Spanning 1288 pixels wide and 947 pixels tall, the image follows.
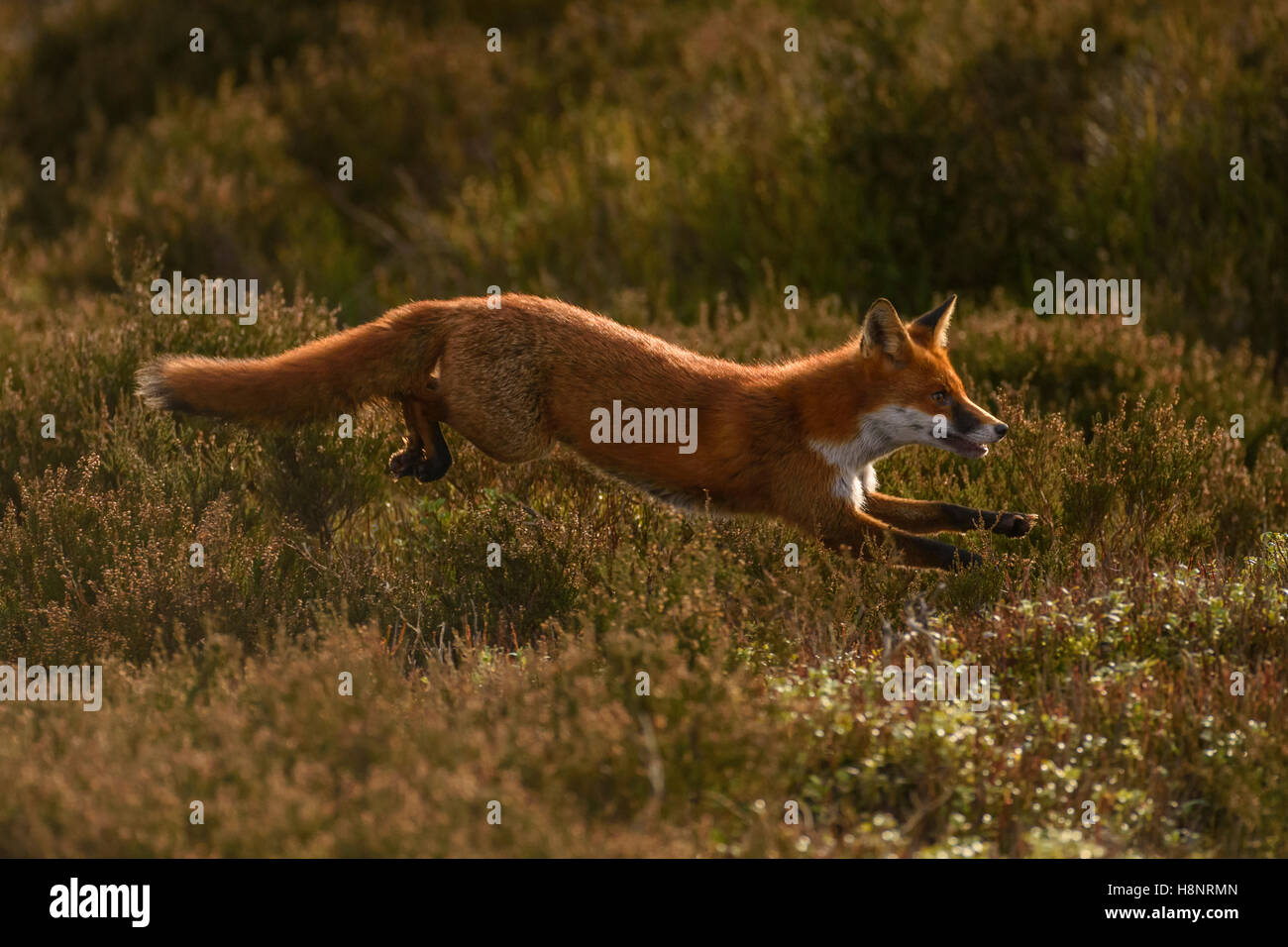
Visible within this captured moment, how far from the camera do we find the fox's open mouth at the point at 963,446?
5.82 m

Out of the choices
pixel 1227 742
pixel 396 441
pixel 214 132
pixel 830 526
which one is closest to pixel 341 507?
pixel 396 441

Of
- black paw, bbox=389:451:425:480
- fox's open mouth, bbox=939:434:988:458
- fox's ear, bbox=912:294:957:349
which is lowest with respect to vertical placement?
fox's open mouth, bbox=939:434:988:458

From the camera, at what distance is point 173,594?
5.59 metres

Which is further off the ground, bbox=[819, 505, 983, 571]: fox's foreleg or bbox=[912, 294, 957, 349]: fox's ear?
bbox=[912, 294, 957, 349]: fox's ear

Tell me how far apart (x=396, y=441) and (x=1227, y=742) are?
4.39 meters

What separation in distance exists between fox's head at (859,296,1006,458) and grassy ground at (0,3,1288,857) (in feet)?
1.89

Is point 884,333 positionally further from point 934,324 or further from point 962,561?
point 962,561

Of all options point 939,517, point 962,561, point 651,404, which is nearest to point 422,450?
point 651,404

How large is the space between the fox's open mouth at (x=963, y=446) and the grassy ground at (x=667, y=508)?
19.9 inches

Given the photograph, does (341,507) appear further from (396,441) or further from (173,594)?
(173,594)

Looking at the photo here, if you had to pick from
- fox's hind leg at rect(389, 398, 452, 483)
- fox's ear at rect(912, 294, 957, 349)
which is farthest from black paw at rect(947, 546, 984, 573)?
fox's hind leg at rect(389, 398, 452, 483)

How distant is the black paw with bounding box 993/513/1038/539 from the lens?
5797 millimetres

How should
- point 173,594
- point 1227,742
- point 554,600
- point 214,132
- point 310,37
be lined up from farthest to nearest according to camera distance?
point 310,37 < point 214,132 < point 554,600 < point 173,594 < point 1227,742

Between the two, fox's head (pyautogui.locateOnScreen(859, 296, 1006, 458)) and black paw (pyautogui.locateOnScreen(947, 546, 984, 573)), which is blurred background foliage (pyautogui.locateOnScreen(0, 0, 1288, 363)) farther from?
black paw (pyautogui.locateOnScreen(947, 546, 984, 573))
